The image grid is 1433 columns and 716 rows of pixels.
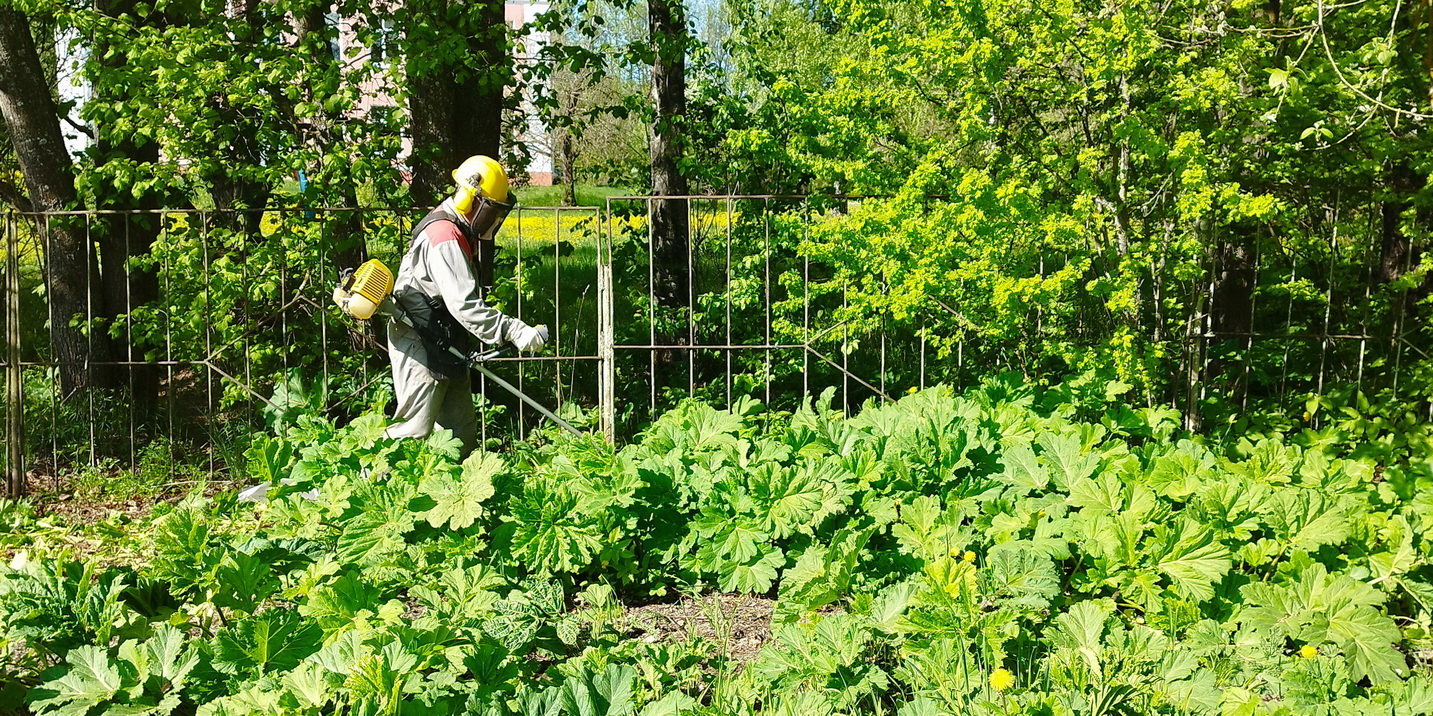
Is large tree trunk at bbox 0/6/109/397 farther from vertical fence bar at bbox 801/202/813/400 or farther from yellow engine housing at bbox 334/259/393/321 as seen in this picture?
vertical fence bar at bbox 801/202/813/400

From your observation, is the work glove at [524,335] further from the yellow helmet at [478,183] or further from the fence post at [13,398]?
the fence post at [13,398]

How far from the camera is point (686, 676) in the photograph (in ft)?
11.4

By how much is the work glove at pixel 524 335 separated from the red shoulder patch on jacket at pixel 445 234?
44cm

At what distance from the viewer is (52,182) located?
287 inches

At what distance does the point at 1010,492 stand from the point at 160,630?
9.79 ft

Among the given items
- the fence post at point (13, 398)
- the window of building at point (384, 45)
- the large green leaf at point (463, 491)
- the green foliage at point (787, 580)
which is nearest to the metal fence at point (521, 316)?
the fence post at point (13, 398)

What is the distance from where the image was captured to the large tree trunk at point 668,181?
26.7 feet

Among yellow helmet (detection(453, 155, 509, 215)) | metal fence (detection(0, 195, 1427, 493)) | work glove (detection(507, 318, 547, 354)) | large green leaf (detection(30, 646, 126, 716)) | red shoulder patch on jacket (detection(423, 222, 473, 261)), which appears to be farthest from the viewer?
metal fence (detection(0, 195, 1427, 493))

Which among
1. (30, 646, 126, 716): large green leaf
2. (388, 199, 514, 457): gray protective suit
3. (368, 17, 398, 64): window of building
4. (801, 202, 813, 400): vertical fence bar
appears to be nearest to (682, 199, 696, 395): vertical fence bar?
A: (801, 202, 813, 400): vertical fence bar

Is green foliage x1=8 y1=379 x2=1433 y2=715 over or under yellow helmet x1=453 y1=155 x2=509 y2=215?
under

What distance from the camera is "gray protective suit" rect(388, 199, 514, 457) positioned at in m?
5.64

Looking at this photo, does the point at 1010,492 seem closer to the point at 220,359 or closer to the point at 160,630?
the point at 160,630

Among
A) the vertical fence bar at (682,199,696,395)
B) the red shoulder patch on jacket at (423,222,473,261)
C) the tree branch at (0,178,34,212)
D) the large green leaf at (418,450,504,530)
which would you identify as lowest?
the large green leaf at (418,450,504,530)

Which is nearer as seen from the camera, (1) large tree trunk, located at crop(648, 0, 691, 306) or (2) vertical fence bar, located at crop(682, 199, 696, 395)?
(2) vertical fence bar, located at crop(682, 199, 696, 395)
